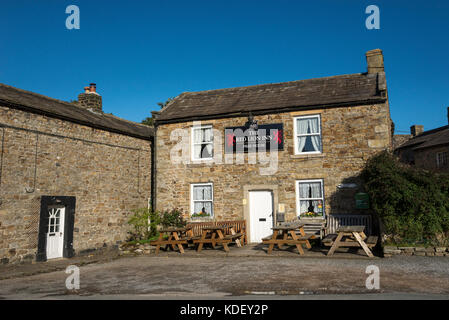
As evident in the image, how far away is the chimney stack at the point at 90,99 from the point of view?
1634cm

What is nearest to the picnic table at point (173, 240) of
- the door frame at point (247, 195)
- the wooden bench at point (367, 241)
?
the door frame at point (247, 195)

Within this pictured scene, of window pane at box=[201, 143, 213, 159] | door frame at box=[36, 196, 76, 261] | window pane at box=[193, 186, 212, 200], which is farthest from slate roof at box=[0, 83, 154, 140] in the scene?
window pane at box=[193, 186, 212, 200]

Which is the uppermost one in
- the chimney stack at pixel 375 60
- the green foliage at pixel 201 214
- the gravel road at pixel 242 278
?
the chimney stack at pixel 375 60

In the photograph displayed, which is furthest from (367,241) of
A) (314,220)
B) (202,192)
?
(202,192)

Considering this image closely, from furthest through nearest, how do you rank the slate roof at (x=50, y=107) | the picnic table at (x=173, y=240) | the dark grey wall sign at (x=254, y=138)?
the dark grey wall sign at (x=254, y=138), the picnic table at (x=173, y=240), the slate roof at (x=50, y=107)

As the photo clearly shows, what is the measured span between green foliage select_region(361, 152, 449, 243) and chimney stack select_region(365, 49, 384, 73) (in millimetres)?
6058

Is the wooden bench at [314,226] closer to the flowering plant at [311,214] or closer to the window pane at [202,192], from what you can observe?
the flowering plant at [311,214]

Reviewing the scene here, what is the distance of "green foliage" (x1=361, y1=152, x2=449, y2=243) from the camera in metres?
10.1

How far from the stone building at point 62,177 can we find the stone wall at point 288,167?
159cm

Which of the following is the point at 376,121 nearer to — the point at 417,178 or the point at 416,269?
the point at 417,178

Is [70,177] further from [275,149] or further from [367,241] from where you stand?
[367,241]

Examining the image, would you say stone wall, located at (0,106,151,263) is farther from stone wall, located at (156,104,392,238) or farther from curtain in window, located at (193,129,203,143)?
curtain in window, located at (193,129,203,143)

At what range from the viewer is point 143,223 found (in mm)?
15688

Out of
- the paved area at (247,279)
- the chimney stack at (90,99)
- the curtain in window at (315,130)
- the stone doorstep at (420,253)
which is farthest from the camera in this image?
the chimney stack at (90,99)
